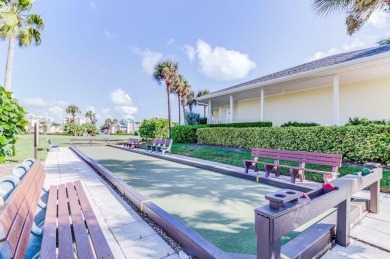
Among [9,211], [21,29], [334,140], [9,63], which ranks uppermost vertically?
[21,29]

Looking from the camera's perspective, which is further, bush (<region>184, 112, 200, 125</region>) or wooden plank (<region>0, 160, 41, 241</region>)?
bush (<region>184, 112, 200, 125</region>)

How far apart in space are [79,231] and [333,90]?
13.0 m

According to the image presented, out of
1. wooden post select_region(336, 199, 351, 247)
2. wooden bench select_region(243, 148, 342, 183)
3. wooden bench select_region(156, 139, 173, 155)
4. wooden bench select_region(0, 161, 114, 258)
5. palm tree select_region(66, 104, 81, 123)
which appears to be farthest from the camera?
palm tree select_region(66, 104, 81, 123)

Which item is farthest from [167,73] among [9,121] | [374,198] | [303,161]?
[374,198]

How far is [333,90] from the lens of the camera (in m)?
11.2

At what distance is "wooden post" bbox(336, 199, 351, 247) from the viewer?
2.79 m

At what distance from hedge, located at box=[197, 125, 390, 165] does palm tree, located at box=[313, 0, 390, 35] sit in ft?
13.9

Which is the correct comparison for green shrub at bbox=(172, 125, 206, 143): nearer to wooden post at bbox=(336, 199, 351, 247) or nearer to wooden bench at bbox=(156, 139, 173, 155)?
wooden bench at bbox=(156, 139, 173, 155)

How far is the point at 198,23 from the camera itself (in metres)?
20.6

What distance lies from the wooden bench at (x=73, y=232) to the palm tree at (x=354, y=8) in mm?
8800

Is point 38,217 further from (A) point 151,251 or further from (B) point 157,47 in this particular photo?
(B) point 157,47

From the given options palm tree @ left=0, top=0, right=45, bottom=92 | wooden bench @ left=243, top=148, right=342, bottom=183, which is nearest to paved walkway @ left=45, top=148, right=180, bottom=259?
wooden bench @ left=243, top=148, right=342, bottom=183

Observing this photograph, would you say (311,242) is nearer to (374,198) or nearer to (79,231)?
(374,198)

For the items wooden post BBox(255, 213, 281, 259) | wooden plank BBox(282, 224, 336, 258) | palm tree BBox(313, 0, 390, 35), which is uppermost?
palm tree BBox(313, 0, 390, 35)
